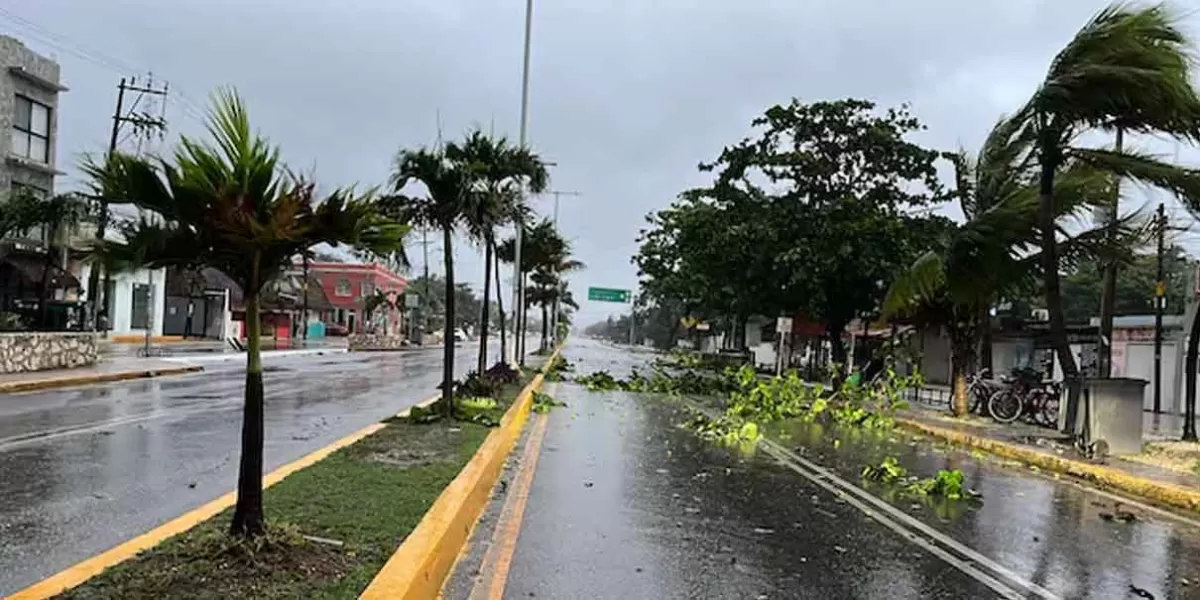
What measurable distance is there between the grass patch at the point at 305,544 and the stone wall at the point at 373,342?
49048mm

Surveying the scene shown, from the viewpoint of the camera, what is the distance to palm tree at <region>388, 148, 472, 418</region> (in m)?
15.6

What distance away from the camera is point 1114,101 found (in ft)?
51.0

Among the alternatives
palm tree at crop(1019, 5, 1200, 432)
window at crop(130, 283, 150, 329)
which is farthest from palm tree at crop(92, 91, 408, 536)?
window at crop(130, 283, 150, 329)

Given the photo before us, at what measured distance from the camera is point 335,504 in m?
8.18

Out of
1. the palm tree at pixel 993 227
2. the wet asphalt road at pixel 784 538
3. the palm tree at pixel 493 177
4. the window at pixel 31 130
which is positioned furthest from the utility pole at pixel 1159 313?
the window at pixel 31 130

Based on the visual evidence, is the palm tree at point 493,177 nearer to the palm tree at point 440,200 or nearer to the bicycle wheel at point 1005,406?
the palm tree at point 440,200

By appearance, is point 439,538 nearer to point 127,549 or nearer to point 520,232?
point 127,549

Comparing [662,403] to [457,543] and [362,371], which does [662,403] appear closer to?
[362,371]

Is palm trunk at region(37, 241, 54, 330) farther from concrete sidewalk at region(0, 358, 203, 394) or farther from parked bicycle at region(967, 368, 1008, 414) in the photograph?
parked bicycle at region(967, 368, 1008, 414)

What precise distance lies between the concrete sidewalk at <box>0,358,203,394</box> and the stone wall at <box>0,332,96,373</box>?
29cm

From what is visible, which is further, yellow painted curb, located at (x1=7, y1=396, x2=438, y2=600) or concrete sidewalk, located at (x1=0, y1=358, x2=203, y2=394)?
concrete sidewalk, located at (x1=0, y1=358, x2=203, y2=394)

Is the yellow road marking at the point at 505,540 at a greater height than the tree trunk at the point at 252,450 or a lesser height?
lesser

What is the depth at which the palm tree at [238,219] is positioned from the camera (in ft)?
19.3

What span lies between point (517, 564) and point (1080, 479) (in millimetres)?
9605
